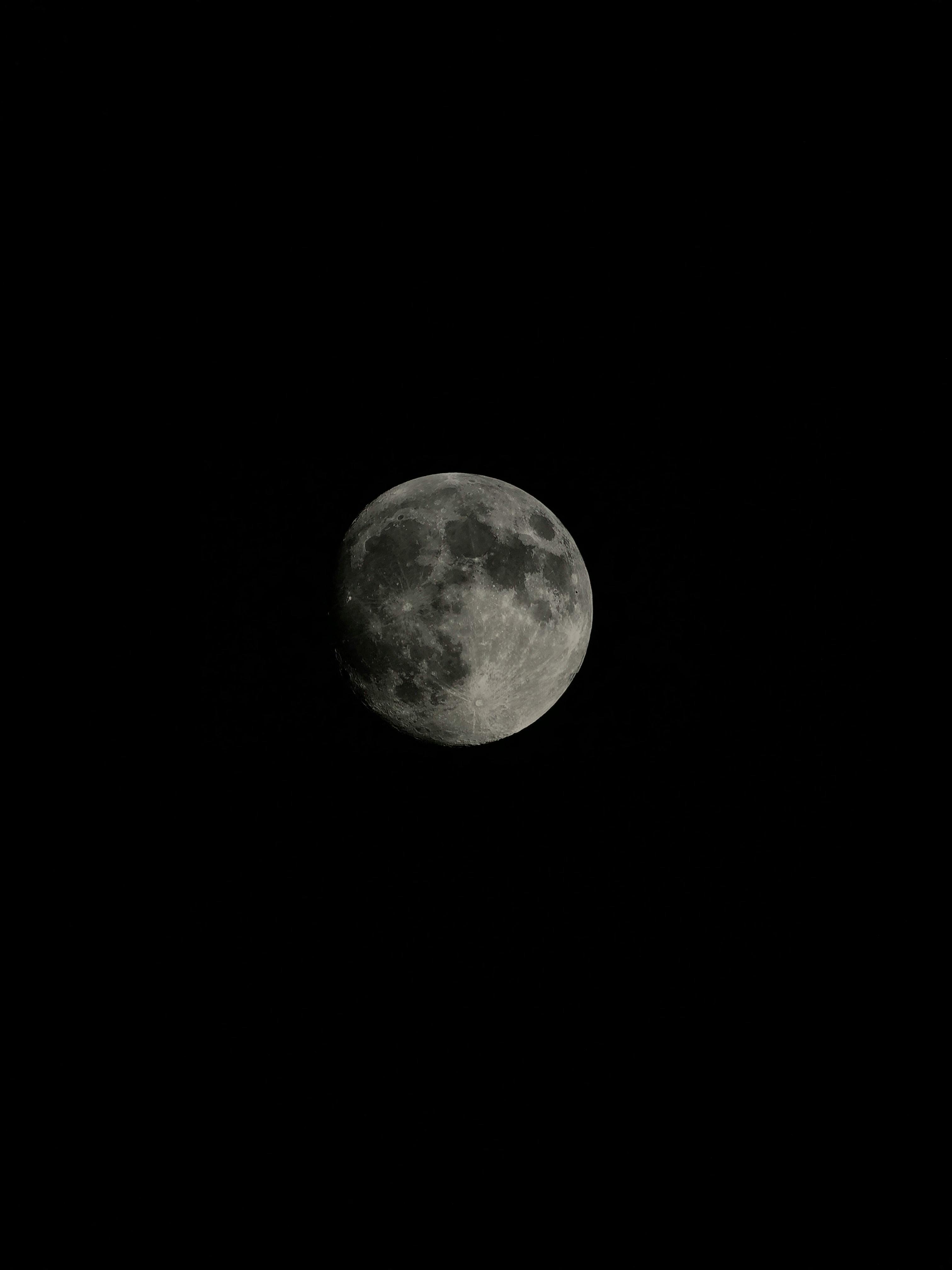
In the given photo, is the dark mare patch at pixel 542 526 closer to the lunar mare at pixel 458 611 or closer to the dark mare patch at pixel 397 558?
the lunar mare at pixel 458 611

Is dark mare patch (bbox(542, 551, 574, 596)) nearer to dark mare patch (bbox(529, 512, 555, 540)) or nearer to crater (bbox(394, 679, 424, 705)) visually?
dark mare patch (bbox(529, 512, 555, 540))

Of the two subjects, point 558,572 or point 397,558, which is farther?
point 558,572

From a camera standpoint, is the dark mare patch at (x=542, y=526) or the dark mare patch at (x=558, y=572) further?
the dark mare patch at (x=542, y=526)

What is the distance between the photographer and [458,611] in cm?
313

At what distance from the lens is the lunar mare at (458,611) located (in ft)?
10.4

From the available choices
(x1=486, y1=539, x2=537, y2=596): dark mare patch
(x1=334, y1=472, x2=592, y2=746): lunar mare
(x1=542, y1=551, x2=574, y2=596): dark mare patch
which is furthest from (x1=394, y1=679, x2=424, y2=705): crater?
(x1=542, y1=551, x2=574, y2=596): dark mare patch

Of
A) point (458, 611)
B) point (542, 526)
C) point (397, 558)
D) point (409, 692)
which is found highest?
point (542, 526)

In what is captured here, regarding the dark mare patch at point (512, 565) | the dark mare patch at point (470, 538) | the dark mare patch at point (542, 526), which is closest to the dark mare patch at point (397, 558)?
the dark mare patch at point (470, 538)

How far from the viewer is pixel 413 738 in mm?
3592

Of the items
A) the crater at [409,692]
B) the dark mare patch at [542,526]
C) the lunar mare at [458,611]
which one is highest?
the dark mare patch at [542,526]

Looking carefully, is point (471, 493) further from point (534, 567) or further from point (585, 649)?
point (585, 649)

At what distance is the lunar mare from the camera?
3156mm

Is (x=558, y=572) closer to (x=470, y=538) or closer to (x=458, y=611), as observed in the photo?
(x=470, y=538)

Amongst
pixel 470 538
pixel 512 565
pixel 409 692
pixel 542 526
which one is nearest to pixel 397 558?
pixel 470 538
